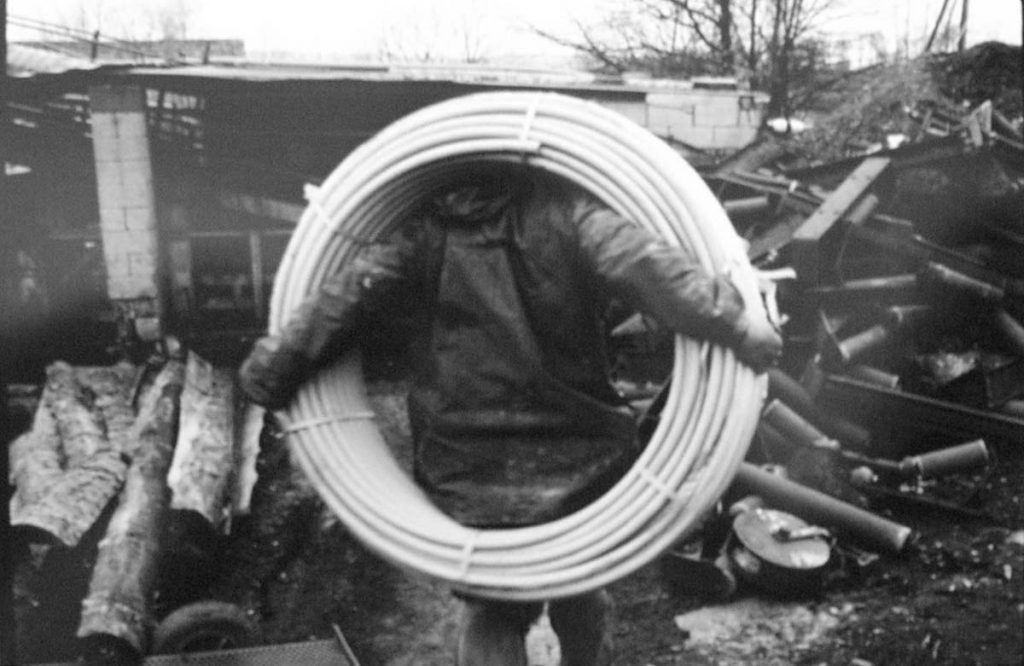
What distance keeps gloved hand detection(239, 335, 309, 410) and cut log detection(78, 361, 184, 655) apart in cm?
172

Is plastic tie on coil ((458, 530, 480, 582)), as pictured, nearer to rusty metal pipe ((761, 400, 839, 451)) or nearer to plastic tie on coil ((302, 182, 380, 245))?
plastic tie on coil ((302, 182, 380, 245))

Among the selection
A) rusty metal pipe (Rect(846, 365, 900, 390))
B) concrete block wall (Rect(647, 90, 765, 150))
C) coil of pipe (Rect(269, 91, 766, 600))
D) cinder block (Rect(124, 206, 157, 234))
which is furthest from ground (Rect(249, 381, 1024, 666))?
concrete block wall (Rect(647, 90, 765, 150))

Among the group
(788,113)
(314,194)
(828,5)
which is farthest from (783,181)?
(828,5)

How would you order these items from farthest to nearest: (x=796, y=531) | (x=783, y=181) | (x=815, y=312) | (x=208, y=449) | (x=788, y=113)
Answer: (x=788, y=113)
(x=783, y=181)
(x=815, y=312)
(x=208, y=449)
(x=796, y=531)

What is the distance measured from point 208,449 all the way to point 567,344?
3749 mm

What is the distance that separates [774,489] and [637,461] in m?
2.96

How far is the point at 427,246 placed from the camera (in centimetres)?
259

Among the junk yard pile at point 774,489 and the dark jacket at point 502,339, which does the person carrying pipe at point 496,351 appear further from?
the junk yard pile at point 774,489

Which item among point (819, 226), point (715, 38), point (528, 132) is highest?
point (715, 38)

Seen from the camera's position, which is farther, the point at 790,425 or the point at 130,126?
the point at 130,126

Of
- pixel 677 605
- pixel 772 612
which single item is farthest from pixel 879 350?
pixel 677 605

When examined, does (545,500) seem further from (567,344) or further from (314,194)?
→ (314,194)

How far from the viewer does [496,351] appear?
2516 mm

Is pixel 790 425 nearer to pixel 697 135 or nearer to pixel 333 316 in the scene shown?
pixel 333 316
